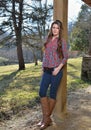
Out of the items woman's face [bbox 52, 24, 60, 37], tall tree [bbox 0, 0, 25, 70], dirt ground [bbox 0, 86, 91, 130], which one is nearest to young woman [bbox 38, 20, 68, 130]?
woman's face [bbox 52, 24, 60, 37]

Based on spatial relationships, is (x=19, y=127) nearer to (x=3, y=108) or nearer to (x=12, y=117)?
(x=12, y=117)

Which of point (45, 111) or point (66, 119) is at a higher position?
point (45, 111)

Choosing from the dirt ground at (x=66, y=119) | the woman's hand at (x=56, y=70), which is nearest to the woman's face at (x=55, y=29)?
the woman's hand at (x=56, y=70)

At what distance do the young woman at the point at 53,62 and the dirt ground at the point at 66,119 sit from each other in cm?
35

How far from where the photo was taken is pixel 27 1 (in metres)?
20.2

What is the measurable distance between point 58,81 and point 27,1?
1579 centimetres

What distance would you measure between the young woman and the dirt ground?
1.14 feet

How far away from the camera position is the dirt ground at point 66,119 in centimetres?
521

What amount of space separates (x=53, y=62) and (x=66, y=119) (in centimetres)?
122

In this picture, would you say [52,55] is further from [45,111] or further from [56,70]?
[45,111]

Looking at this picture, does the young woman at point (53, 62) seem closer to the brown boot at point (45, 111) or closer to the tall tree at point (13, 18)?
the brown boot at point (45, 111)

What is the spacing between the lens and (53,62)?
4.99 metres

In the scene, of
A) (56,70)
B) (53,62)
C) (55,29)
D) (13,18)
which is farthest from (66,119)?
(13,18)

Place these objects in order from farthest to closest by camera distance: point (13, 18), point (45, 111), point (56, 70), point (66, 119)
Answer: point (13, 18)
point (66, 119)
point (45, 111)
point (56, 70)
